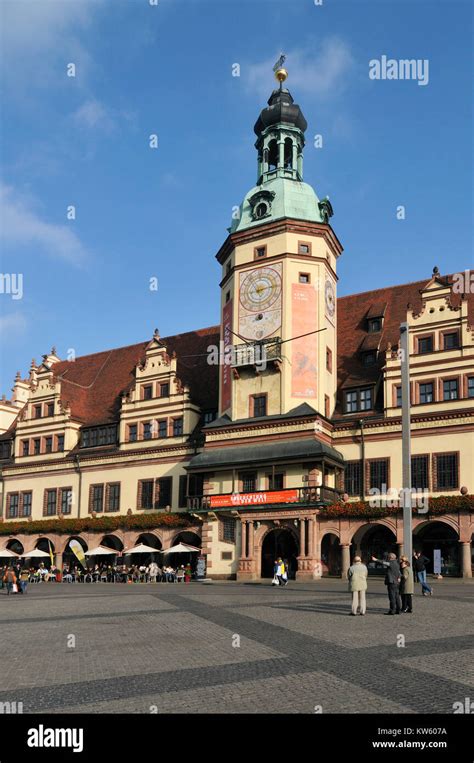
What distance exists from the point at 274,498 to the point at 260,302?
1240 centimetres

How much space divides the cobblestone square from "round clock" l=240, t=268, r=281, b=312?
87.2 ft

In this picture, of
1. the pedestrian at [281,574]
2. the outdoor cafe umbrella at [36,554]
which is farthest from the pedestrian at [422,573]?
the outdoor cafe umbrella at [36,554]

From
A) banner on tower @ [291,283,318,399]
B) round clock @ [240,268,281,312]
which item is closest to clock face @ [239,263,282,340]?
round clock @ [240,268,281,312]

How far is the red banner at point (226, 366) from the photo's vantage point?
4959 centimetres

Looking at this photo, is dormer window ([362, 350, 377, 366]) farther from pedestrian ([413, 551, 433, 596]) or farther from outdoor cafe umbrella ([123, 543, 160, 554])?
pedestrian ([413, 551, 433, 596])

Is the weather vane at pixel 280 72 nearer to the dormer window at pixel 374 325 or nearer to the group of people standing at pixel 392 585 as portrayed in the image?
the dormer window at pixel 374 325

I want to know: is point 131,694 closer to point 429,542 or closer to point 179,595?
point 179,595

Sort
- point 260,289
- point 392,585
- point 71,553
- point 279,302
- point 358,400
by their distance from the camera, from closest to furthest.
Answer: point 392,585
point 358,400
point 279,302
point 260,289
point 71,553

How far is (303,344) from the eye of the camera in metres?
47.0

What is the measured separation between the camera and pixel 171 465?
173ft

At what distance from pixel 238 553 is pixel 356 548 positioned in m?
6.82

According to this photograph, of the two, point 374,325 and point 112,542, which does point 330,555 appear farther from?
point 112,542

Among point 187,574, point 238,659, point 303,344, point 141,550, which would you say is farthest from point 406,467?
point 141,550
